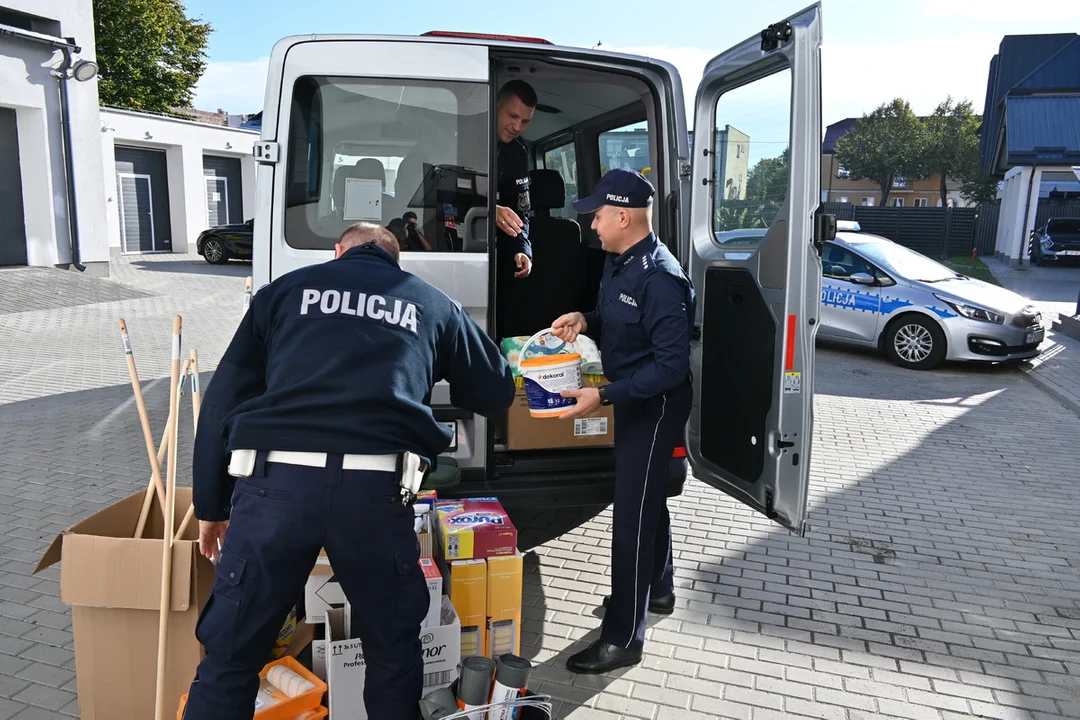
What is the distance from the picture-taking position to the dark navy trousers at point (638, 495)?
10.6ft

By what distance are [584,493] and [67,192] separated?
14862 millimetres

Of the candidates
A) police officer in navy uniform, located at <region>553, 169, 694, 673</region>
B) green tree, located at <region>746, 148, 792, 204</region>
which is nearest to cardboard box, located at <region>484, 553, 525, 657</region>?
police officer in navy uniform, located at <region>553, 169, 694, 673</region>

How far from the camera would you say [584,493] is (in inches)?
153

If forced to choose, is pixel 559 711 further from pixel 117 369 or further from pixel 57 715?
pixel 117 369

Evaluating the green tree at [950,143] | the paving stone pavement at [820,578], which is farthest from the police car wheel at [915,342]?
the green tree at [950,143]

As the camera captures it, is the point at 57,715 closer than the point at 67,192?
Yes

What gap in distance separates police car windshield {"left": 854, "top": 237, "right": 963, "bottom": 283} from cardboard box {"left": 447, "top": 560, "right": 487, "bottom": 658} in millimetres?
8329

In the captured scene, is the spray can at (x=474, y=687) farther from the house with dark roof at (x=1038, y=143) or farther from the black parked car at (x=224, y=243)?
the house with dark roof at (x=1038, y=143)

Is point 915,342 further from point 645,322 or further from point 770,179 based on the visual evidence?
point 645,322

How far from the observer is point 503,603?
10.6ft

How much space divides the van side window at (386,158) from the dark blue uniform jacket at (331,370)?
47.0 inches

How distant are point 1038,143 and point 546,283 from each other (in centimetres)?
2836

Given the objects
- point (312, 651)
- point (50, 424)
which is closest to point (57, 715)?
point (312, 651)

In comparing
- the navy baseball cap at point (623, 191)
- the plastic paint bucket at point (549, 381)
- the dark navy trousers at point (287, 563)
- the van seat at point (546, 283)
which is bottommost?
the dark navy trousers at point (287, 563)
